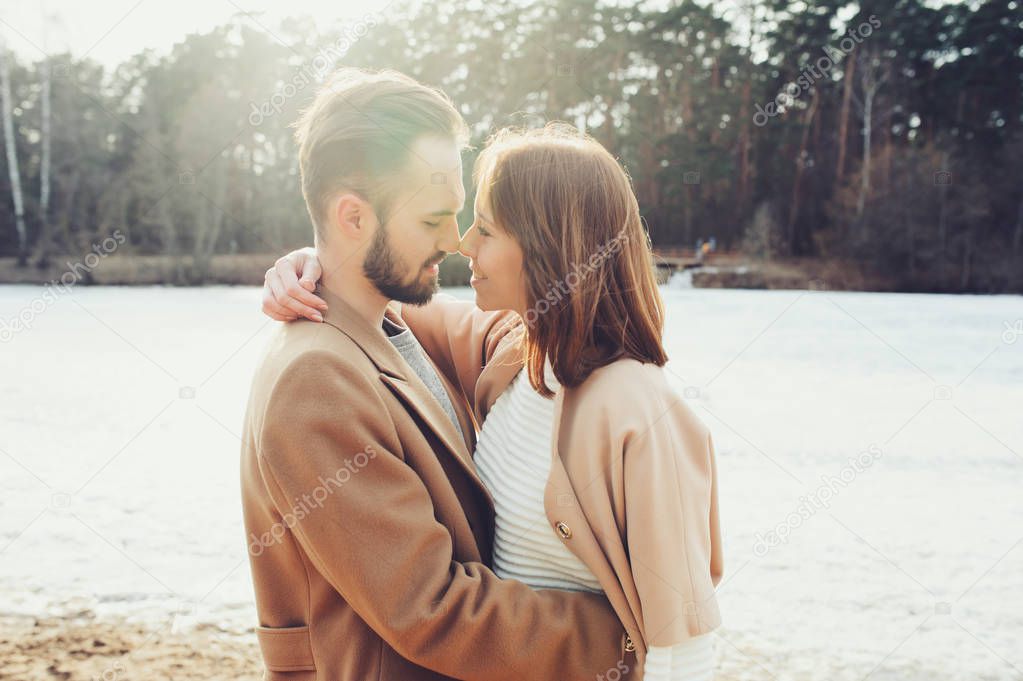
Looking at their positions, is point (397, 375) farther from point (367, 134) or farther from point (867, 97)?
point (867, 97)

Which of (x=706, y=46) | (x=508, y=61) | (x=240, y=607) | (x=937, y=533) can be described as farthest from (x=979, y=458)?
(x=706, y=46)

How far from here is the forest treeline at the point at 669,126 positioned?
2406 centimetres

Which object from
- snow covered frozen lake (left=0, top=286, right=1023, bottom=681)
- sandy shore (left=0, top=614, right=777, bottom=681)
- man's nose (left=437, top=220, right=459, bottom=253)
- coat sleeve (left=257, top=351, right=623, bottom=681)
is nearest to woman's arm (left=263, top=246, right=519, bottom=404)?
man's nose (left=437, top=220, right=459, bottom=253)

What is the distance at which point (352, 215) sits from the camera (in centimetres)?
187

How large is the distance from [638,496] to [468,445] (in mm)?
666

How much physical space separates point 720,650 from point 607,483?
244 cm

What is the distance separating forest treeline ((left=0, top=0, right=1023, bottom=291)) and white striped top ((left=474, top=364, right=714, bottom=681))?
21.9 metres

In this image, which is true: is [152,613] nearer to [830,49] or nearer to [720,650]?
[720,650]

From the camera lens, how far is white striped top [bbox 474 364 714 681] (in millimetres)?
1528

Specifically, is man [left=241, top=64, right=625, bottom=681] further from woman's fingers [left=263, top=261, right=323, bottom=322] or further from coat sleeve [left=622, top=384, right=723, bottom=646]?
coat sleeve [left=622, top=384, right=723, bottom=646]
